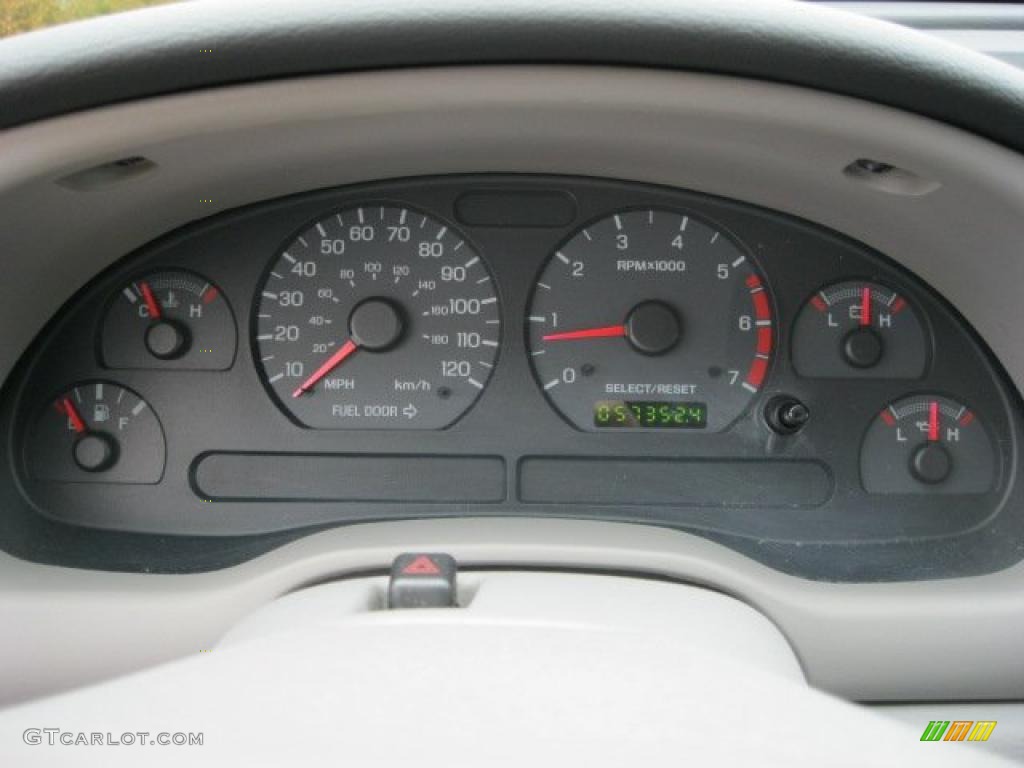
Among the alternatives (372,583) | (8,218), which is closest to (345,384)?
(372,583)

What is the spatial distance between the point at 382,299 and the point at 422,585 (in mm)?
1008

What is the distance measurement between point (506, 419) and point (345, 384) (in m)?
0.41

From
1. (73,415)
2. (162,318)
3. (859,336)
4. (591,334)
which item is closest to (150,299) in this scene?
(162,318)

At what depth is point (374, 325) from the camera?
10.2 ft

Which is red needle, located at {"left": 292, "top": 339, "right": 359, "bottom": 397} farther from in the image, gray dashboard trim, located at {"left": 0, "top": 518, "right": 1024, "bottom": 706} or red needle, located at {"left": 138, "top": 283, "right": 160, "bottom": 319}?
gray dashboard trim, located at {"left": 0, "top": 518, "right": 1024, "bottom": 706}

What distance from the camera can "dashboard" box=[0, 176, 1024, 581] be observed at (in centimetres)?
310

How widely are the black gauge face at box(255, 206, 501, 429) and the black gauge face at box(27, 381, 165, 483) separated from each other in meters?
0.33

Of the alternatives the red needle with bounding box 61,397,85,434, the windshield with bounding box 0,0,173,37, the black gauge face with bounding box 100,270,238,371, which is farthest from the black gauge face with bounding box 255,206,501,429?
the windshield with bounding box 0,0,173,37

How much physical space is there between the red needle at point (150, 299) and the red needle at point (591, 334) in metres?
0.97

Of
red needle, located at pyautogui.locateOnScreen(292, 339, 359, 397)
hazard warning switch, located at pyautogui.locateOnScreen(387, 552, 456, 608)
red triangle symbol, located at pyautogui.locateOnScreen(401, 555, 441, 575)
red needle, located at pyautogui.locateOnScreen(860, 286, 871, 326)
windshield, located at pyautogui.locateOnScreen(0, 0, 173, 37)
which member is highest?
windshield, located at pyautogui.locateOnScreen(0, 0, 173, 37)

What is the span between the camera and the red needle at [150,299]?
3.16 m

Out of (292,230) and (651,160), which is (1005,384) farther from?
(292,230)

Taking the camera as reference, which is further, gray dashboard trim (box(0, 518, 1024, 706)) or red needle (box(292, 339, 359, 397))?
red needle (box(292, 339, 359, 397))

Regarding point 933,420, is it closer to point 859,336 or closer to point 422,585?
point 859,336
